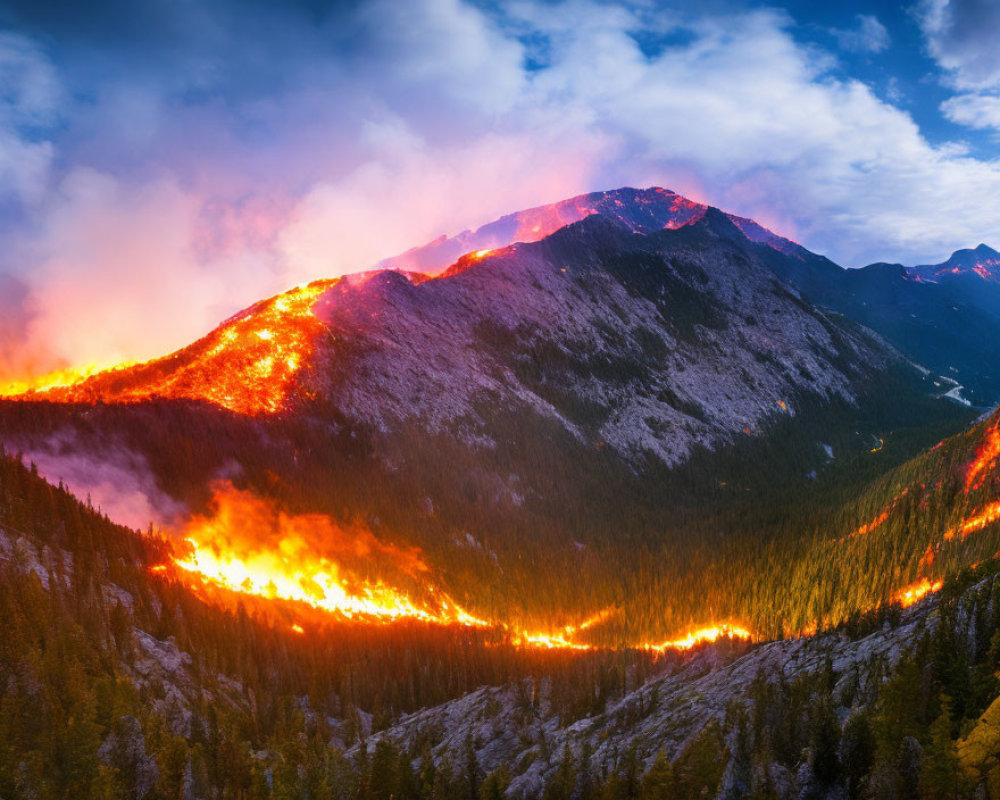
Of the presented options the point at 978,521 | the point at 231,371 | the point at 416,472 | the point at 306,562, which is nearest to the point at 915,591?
the point at 978,521

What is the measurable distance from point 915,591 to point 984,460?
127 ft

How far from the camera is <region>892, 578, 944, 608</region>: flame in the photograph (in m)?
70.6

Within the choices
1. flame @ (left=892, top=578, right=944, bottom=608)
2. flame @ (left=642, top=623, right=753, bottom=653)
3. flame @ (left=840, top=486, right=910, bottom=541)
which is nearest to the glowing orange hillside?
flame @ (left=642, top=623, right=753, bottom=653)

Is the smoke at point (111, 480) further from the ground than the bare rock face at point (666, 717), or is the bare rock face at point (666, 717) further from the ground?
the smoke at point (111, 480)

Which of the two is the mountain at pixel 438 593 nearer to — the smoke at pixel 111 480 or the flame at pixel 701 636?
the smoke at pixel 111 480

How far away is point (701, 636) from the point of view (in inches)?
3989

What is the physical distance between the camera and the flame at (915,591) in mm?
70625

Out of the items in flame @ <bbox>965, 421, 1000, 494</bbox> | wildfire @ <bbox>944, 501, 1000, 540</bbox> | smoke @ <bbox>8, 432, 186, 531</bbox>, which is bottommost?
wildfire @ <bbox>944, 501, 1000, 540</bbox>

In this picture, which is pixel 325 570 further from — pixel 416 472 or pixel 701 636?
pixel 701 636

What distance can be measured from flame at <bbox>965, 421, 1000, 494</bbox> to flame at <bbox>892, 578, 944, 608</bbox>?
27625 mm

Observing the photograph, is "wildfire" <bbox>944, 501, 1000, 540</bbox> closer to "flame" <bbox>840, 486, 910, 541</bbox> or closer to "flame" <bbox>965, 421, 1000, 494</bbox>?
"flame" <bbox>965, 421, 1000, 494</bbox>

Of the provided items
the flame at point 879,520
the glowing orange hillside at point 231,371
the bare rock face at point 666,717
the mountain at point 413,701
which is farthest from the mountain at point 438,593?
the flame at point 879,520

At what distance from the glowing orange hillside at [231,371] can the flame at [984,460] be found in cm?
12864

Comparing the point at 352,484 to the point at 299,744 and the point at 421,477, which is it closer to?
the point at 421,477
